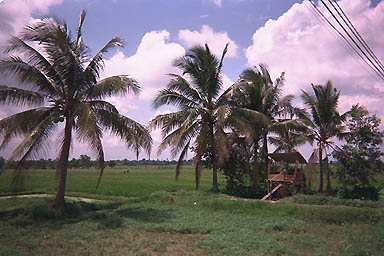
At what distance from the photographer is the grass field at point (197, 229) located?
6473 millimetres

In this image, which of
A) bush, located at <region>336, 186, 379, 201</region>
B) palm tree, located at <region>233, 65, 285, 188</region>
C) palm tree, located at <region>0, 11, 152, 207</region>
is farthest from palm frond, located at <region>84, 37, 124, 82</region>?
bush, located at <region>336, 186, 379, 201</region>

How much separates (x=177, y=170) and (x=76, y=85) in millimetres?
6390

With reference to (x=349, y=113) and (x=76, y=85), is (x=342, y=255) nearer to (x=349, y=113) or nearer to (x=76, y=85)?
(x=76, y=85)

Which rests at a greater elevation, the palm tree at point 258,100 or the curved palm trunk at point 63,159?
the palm tree at point 258,100

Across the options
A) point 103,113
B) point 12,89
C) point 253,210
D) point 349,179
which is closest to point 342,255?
point 253,210

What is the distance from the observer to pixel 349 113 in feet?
53.9

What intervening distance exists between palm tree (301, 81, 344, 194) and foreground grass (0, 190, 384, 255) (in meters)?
6.55

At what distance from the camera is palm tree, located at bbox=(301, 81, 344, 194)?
1631 centimetres

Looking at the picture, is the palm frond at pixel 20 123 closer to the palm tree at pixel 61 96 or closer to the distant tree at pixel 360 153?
the palm tree at pixel 61 96

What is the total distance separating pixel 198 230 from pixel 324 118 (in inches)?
442

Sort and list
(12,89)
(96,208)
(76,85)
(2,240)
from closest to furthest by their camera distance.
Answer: (2,240)
(12,89)
(76,85)
(96,208)

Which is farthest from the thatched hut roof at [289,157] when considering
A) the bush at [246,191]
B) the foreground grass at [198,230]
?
the foreground grass at [198,230]

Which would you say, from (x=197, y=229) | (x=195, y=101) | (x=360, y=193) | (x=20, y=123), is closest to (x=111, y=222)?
(x=197, y=229)

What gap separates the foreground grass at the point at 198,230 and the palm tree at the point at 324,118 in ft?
21.5
